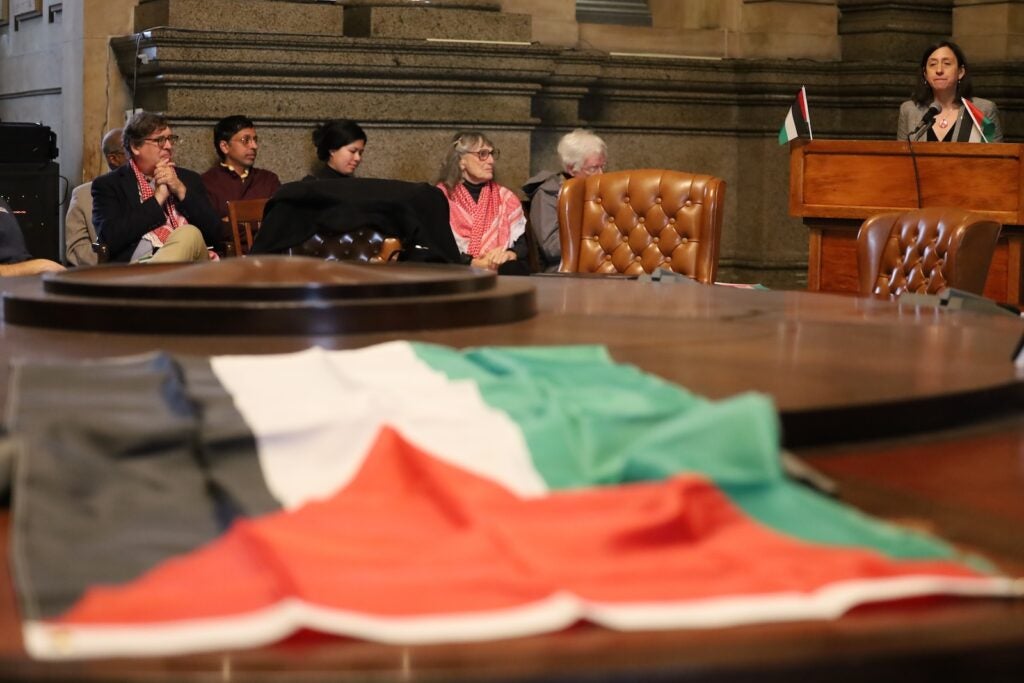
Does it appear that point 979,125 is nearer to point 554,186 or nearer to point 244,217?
point 554,186

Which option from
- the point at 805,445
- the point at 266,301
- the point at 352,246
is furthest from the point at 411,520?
the point at 352,246

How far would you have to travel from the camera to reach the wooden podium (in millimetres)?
5961

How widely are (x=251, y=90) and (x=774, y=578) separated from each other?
21.6ft

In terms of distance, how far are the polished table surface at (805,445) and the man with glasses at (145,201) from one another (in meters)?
2.99

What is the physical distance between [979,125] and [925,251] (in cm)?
272

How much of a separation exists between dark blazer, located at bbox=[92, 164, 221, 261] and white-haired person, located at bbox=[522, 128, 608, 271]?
1461 mm

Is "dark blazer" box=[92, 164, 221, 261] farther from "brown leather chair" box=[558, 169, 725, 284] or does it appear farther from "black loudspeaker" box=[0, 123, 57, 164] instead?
"brown leather chair" box=[558, 169, 725, 284]

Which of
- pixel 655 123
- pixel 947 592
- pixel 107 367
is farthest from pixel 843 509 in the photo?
pixel 655 123

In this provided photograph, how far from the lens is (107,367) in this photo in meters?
1.94

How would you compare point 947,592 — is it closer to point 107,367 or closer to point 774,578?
point 774,578

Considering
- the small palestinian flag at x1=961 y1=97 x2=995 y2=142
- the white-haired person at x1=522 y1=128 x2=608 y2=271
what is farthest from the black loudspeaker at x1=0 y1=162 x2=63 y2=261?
the small palestinian flag at x1=961 y1=97 x2=995 y2=142

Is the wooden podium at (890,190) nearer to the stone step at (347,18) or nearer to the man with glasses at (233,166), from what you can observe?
the stone step at (347,18)

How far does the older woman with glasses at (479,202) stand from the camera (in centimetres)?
720

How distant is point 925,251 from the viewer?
4344mm
